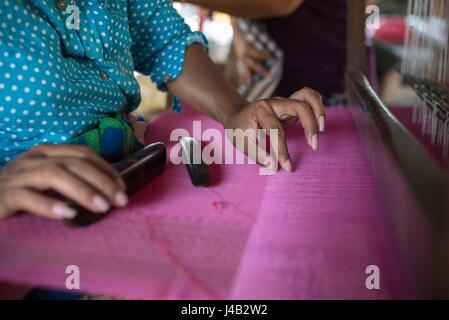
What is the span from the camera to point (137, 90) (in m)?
0.75

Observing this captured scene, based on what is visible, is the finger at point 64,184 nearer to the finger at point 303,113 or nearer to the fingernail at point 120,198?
the fingernail at point 120,198

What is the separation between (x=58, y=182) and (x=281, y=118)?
36 cm

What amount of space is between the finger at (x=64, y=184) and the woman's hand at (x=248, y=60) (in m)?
0.97

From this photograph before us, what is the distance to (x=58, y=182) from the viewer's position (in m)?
0.42

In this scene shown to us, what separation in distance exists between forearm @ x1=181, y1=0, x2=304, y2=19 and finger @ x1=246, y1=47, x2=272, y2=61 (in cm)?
15

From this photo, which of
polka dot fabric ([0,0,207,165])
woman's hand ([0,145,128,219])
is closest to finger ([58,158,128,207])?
woman's hand ([0,145,128,219])

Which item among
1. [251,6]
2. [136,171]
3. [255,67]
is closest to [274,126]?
[136,171]

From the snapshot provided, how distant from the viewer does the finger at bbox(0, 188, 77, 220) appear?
1.36ft

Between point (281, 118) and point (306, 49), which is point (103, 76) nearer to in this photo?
point (281, 118)

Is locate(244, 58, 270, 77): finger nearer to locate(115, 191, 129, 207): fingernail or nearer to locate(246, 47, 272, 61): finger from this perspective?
locate(246, 47, 272, 61): finger

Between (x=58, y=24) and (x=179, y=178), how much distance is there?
0.79 ft

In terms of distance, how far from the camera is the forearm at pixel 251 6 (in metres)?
1.12

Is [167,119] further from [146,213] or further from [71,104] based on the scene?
[146,213]
